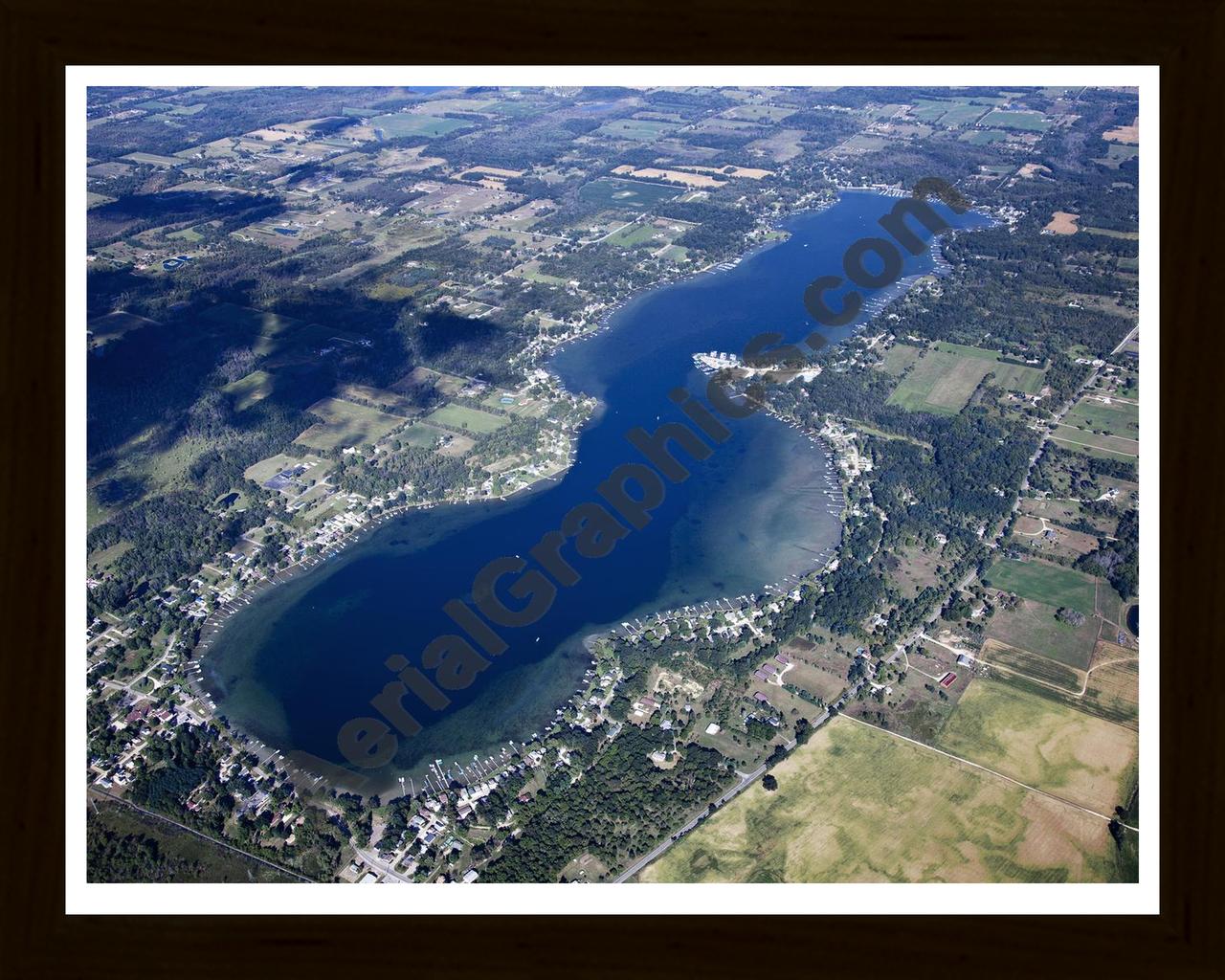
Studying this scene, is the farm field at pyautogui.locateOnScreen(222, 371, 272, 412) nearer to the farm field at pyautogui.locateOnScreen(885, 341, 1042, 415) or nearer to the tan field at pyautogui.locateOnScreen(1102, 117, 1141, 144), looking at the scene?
the farm field at pyautogui.locateOnScreen(885, 341, 1042, 415)

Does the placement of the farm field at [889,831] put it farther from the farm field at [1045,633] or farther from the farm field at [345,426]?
the farm field at [345,426]

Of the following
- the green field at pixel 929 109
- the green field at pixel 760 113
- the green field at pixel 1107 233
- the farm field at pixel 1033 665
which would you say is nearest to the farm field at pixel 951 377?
the farm field at pixel 1033 665

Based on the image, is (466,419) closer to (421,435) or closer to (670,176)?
(421,435)

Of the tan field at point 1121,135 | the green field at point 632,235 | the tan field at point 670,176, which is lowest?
the green field at point 632,235

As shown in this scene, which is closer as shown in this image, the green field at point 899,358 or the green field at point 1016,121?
the green field at point 899,358

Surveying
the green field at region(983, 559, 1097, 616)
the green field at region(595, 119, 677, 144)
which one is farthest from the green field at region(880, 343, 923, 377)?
the green field at region(595, 119, 677, 144)

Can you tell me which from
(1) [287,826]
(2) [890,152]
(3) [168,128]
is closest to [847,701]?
(1) [287,826]
